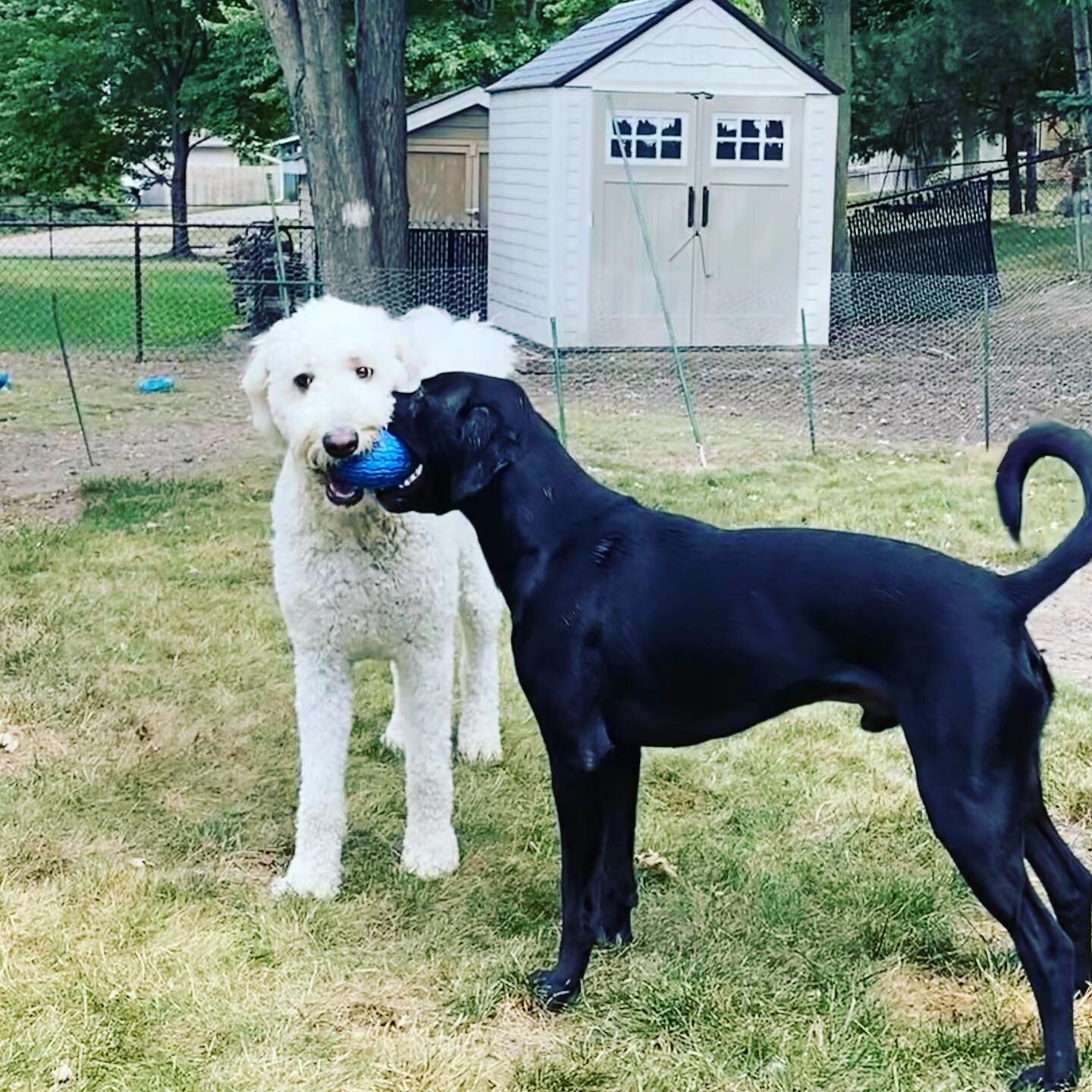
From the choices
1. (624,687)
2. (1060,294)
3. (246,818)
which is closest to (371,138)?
(1060,294)

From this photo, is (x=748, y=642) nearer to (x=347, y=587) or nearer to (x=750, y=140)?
(x=347, y=587)

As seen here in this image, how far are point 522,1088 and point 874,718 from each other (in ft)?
3.57

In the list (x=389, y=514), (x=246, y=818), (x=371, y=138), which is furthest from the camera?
(x=371, y=138)

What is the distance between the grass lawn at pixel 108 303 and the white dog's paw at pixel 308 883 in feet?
43.0

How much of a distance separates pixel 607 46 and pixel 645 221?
5.99ft

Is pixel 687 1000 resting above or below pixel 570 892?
below

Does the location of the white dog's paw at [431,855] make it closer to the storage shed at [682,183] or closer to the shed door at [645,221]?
the storage shed at [682,183]

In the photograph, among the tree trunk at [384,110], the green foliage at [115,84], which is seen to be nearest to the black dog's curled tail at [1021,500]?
the tree trunk at [384,110]

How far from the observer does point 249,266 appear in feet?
59.4

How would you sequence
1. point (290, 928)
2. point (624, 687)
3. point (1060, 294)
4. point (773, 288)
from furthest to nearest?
point (1060, 294) < point (773, 288) < point (290, 928) < point (624, 687)

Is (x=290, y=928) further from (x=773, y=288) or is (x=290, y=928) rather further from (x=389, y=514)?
(x=773, y=288)

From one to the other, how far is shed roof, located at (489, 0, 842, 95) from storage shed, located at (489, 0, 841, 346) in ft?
0.09

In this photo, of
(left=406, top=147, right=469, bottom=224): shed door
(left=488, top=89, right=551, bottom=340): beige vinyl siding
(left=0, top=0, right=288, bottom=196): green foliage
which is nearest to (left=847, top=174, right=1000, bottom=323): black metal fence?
(left=488, top=89, right=551, bottom=340): beige vinyl siding

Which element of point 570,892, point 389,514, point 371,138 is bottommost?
point 570,892
